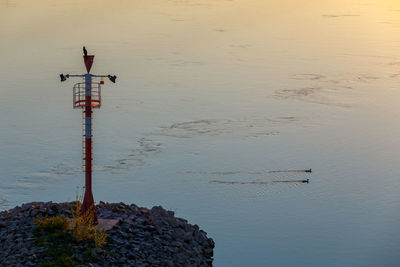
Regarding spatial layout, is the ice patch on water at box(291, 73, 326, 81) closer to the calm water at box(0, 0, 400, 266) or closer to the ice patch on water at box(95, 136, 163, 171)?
the calm water at box(0, 0, 400, 266)

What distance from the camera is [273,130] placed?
52938mm

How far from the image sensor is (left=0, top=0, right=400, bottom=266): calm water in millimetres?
39781

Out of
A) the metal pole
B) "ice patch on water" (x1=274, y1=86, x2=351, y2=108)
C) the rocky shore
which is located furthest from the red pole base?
"ice patch on water" (x1=274, y1=86, x2=351, y2=108)

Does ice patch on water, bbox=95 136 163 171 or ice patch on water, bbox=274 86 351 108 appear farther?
ice patch on water, bbox=274 86 351 108

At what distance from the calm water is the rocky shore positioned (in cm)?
458

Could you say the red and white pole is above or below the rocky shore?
above

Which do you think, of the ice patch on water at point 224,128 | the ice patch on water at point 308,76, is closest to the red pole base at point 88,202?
the ice patch on water at point 224,128

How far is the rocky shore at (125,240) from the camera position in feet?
88.9

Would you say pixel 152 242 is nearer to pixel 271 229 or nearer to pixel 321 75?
pixel 271 229

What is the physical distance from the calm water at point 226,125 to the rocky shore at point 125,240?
15.0 feet

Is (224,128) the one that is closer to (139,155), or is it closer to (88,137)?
(139,155)

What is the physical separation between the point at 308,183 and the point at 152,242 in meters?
17.1

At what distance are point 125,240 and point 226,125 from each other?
82.6 ft

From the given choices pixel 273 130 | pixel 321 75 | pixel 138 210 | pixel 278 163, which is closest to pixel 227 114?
pixel 273 130
